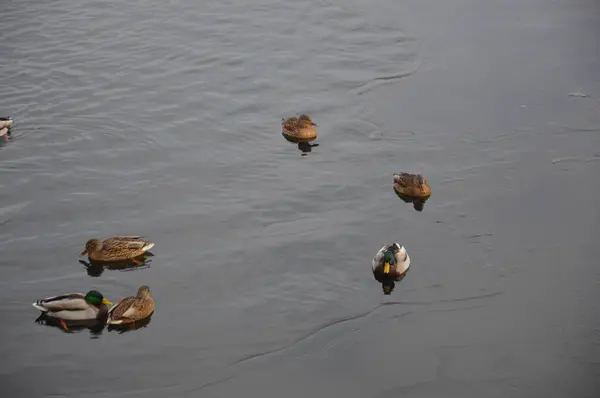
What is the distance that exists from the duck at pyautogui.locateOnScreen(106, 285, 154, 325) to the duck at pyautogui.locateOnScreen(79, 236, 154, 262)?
1.21 meters

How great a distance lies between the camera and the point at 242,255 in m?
12.5

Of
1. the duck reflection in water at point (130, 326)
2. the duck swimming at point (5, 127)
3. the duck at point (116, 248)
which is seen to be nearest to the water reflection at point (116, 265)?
the duck at point (116, 248)

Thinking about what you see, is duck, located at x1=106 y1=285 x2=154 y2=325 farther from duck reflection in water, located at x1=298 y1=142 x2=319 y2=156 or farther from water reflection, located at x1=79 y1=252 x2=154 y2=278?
duck reflection in water, located at x1=298 y1=142 x2=319 y2=156

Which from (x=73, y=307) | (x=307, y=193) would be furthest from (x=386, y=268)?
(x=73, y=307)

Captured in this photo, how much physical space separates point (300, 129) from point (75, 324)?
18.7 feet

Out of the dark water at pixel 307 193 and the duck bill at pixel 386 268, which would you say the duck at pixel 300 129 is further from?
the duck bill at pixel 386 268

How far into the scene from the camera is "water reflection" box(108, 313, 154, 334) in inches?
439

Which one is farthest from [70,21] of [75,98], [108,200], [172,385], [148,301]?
[172,385]

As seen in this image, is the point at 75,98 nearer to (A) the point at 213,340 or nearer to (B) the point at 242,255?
(B) the point at 242,255

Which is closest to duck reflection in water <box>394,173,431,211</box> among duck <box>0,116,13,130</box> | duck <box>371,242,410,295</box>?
duck <box>371,242,410,295</box>

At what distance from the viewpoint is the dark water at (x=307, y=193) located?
34.7 ft

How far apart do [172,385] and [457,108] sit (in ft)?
26.9

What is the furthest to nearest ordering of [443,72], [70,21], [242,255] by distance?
[70,21], [443,72], [242,255]

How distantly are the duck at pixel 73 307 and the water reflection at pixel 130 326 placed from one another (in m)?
0.18
